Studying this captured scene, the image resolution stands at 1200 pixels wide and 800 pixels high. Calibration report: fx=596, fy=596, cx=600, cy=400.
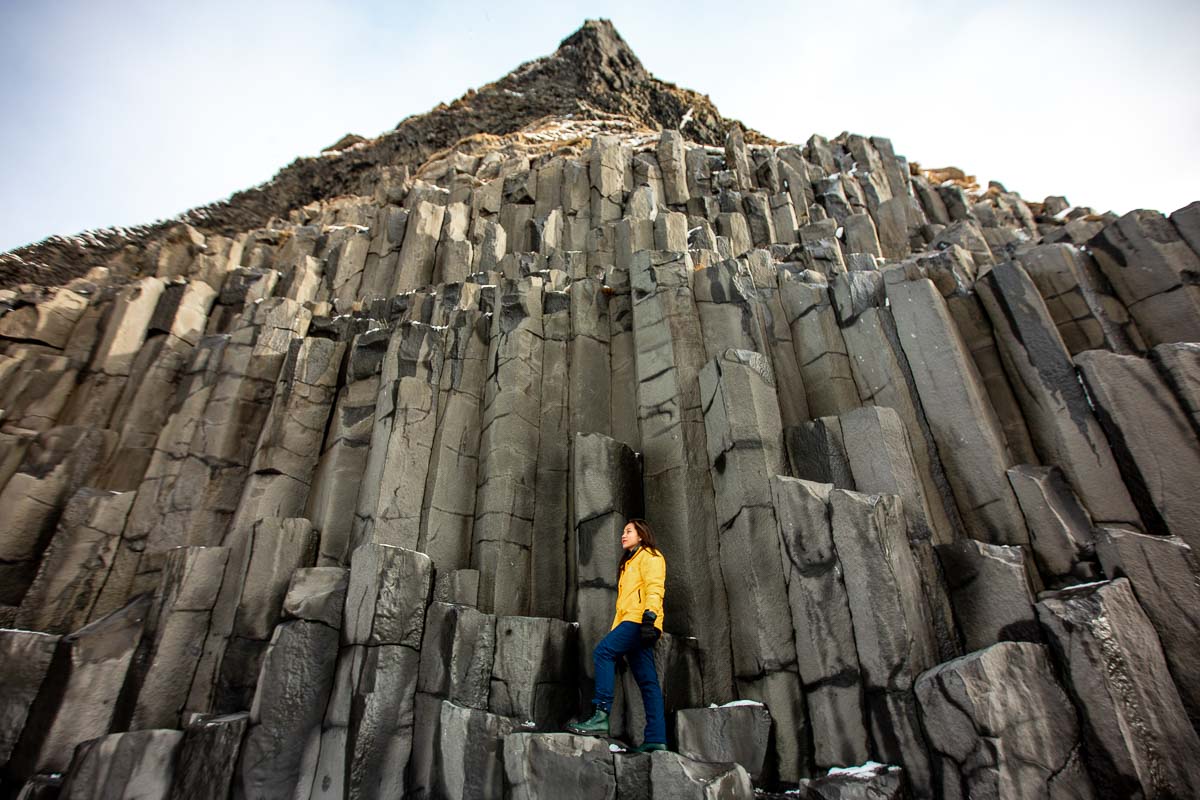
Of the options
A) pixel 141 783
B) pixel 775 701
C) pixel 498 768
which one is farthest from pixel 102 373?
pixel 775 701

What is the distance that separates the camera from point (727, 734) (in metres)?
4.36

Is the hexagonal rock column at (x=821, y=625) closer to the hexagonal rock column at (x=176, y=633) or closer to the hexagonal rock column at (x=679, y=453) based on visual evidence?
the hexagonal rock column at (x=679, y=453)

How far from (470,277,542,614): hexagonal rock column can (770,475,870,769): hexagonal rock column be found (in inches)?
117

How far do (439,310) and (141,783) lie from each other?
703 cm

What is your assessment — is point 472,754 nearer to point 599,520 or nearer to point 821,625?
point 599,520

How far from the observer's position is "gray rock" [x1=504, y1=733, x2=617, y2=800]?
4.05 meters

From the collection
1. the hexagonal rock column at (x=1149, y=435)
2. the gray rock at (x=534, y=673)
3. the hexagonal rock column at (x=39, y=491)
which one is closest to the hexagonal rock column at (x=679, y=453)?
the gray rock at (x=534, y=673)

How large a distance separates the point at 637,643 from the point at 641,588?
1.31 ft

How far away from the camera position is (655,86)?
38.8 m

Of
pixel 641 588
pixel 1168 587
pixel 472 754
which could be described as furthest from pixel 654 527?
pixel 1168 587

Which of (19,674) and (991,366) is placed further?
(991,366)

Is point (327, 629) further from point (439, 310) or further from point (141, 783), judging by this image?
point (439, 310)

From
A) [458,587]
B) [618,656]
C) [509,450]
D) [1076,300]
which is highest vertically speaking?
[1076,300]

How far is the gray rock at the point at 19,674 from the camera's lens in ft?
19.1
